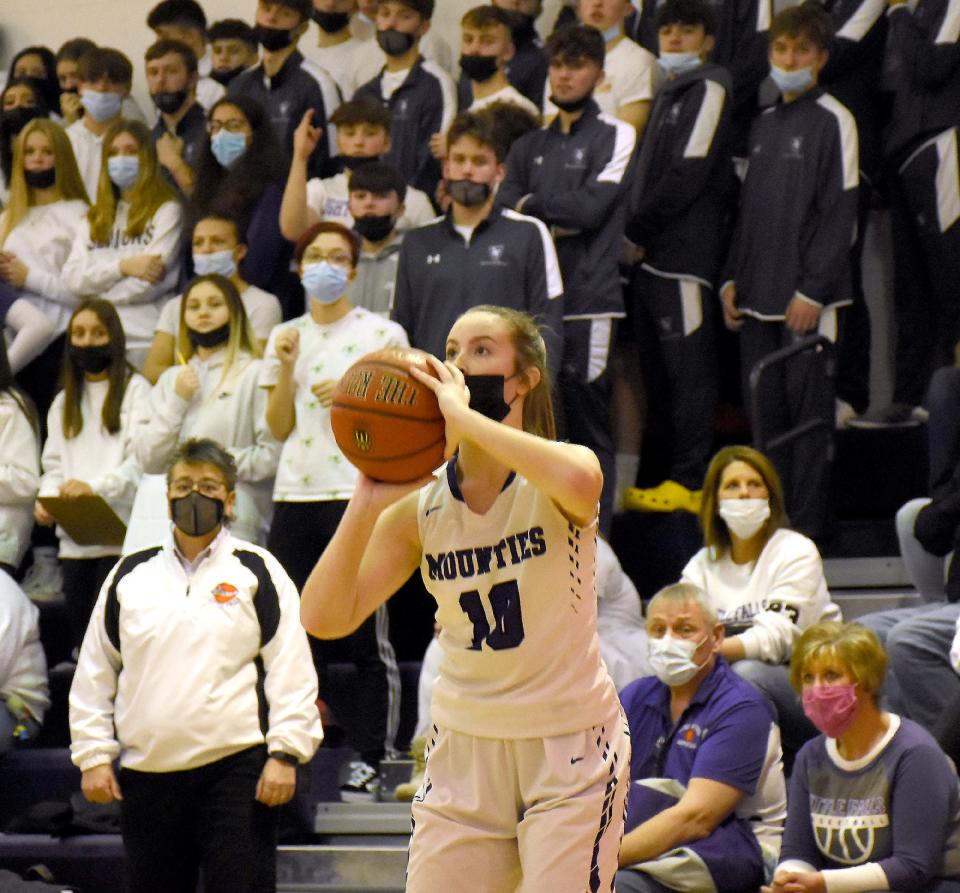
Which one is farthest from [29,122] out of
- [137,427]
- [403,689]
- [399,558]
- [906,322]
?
[399,558]

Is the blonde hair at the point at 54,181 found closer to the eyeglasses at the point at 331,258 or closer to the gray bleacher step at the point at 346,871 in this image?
the eyeglasses at the point at 331,258

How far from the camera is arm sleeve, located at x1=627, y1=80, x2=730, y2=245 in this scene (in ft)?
24.9

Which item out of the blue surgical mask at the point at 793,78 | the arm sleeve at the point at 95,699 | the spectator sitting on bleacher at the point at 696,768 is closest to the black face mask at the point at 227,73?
the blue surgical mask at the point at 793,78

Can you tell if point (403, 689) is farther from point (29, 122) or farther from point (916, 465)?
point (29, 122)

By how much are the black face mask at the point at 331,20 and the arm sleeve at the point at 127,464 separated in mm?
3040

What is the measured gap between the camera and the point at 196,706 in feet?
17.1

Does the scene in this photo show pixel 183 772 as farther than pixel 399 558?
Yes

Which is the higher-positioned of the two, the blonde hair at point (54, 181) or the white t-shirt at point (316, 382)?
the blonde hair at point (54, 181)

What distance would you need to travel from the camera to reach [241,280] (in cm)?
800

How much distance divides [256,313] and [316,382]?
3.34 feet

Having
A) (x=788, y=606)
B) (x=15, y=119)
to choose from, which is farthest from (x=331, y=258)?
(x=15, y=119)

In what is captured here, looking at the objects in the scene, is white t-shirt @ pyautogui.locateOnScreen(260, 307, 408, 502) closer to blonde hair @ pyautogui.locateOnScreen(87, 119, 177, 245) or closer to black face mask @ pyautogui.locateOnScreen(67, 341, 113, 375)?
black face mask @ pyautogui.locateOnScreen(67, 341, 113, 375)

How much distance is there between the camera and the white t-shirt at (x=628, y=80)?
26.9ft

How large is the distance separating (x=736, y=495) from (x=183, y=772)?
2267 millimetres
